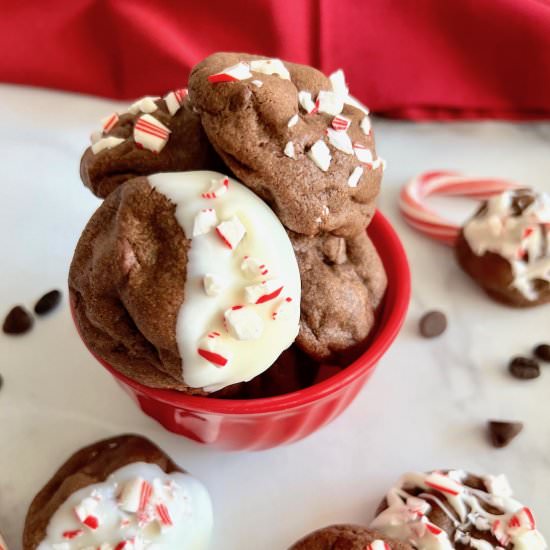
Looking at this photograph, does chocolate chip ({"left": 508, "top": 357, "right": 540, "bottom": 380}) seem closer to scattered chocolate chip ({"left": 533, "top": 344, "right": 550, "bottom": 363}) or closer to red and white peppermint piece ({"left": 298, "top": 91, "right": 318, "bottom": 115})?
scattered chocolate chip ({"left": 533, "top": 344, "right": 550, "bottom": 363})

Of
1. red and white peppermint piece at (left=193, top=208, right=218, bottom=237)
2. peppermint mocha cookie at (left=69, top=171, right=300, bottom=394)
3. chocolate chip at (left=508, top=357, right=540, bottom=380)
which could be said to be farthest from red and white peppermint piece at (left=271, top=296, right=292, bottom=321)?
chocolate chip at (left=508, top=357, right=540, bottom=380)

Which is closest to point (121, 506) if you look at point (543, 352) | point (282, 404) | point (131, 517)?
point (131, 517)

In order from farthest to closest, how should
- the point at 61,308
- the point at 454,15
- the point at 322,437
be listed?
the point at 454,15 < the point at 61,308 < the point at 322,437

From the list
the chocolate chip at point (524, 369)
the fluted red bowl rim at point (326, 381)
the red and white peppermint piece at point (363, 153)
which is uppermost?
the red and white peppermint piece at point (363, 153)

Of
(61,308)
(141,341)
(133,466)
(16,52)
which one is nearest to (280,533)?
(133,466)

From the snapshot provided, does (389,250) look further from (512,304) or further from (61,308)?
(61,308)

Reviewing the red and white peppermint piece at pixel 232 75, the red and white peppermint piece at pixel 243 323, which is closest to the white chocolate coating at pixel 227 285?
the red and white peppermint piece at pixel 243 323

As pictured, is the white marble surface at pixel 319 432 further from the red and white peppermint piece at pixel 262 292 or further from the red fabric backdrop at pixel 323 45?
the red and white peppermint piece at pixel 262 292
